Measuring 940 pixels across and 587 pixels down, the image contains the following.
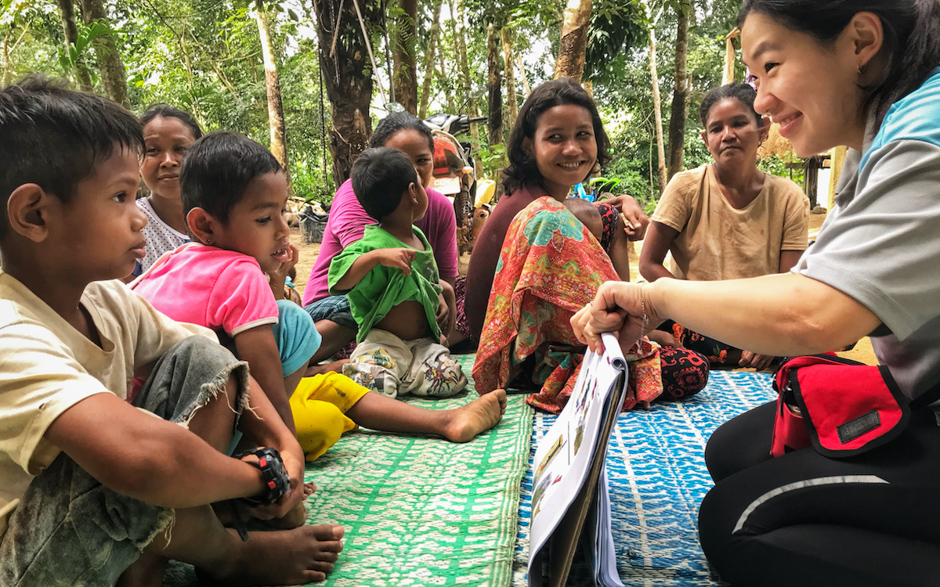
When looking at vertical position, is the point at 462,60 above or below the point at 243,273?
above

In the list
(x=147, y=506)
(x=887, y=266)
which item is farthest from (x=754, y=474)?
(x=147, y=506)

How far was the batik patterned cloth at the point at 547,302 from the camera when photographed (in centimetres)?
264

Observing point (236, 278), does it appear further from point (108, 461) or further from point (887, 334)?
point (887, 334)

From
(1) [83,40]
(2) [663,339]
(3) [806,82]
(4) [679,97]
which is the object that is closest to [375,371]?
(2) [663,339]

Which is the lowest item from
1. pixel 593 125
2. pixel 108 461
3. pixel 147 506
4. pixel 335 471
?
pixel 335 471

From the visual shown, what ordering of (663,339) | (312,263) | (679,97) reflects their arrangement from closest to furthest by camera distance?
(663,339) → (312,263) → (679,97)

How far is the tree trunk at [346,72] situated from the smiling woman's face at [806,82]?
3.11m

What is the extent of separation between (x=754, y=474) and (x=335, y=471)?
4.03 ft

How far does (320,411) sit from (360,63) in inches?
105

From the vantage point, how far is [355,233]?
3225 mm

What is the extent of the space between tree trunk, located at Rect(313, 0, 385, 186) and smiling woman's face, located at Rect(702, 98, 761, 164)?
6.75 ft

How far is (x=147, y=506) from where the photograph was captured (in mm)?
1128

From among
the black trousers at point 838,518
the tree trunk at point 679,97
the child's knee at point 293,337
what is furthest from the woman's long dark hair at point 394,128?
the tree trunk at point 679,97

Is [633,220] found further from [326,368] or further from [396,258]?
[326,368]
